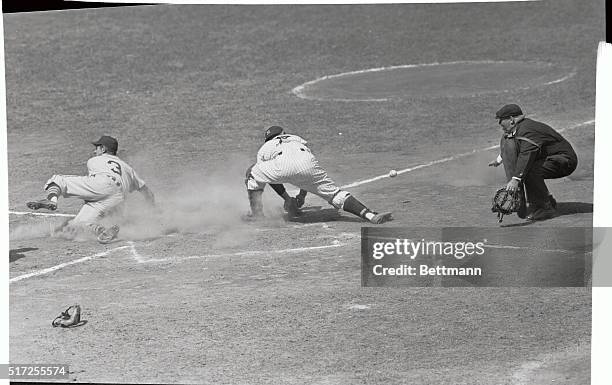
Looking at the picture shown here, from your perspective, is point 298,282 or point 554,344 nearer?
point 554,344

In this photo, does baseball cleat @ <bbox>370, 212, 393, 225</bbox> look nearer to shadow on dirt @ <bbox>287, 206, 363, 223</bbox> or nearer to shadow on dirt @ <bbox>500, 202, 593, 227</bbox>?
shadow on dirt @ <bbox>287, 206, 363, 223</bbox>

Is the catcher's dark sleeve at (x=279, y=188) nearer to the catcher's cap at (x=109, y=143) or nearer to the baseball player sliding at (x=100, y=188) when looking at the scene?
the baseball player sliding at (x=100, y=188)

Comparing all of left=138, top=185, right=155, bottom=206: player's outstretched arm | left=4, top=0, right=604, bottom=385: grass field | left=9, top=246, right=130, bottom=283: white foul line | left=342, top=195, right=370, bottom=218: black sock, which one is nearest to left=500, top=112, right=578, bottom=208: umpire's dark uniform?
left=4, top=0, right=604, bottom=385: grass field

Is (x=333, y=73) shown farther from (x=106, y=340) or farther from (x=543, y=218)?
(x=106, y=340)

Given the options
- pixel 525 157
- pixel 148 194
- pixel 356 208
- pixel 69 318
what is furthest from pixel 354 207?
pixel 69 318

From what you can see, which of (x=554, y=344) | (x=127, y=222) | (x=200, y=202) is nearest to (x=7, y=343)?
(x=127, y=222)

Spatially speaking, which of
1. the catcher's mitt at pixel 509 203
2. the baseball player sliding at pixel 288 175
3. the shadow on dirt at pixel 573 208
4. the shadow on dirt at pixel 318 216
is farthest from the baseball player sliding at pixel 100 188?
the shadow on dirt at pixel 573 208
